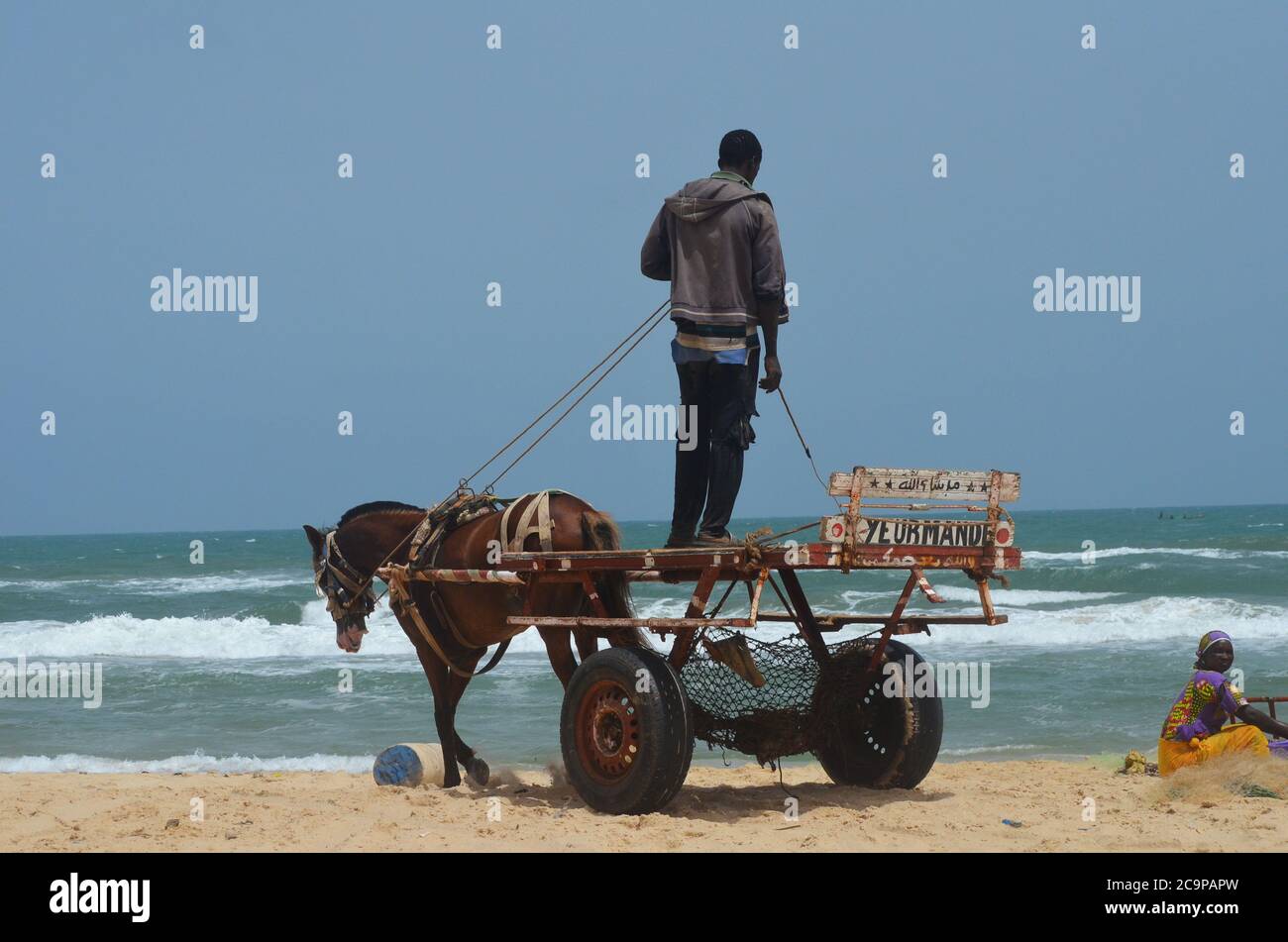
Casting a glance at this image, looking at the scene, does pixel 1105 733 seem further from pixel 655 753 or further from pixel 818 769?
pixel 655 753

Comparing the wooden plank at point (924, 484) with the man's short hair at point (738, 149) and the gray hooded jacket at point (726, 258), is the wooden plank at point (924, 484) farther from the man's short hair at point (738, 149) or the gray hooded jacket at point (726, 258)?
the man's short hair at point (738, 149)

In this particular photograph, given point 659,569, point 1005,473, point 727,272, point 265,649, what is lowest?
point 265,649

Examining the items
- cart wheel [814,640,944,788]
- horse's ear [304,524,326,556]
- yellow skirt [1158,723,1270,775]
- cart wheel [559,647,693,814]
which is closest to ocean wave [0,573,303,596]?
horse's ear [304,524,326,556]

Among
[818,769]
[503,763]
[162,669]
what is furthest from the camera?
[162,669]

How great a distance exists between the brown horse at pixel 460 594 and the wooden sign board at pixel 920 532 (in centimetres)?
161

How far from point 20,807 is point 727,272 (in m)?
5.27

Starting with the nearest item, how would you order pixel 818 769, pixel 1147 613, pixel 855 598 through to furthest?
pixel 818 769 → pixel 1147 613 → pixel 855 598

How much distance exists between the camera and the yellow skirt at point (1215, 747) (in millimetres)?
7758

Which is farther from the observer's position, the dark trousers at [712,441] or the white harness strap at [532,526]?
the white harness strap at [532,526]

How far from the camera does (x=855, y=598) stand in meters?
29.9

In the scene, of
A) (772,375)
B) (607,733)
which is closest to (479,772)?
(607,733)

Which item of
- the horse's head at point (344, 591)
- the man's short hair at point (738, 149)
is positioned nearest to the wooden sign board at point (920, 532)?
the man's short hair at point (738, 149)

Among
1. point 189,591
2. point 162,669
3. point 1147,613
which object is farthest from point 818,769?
point 189,591

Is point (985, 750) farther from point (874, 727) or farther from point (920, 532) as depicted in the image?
point (920, 532)
